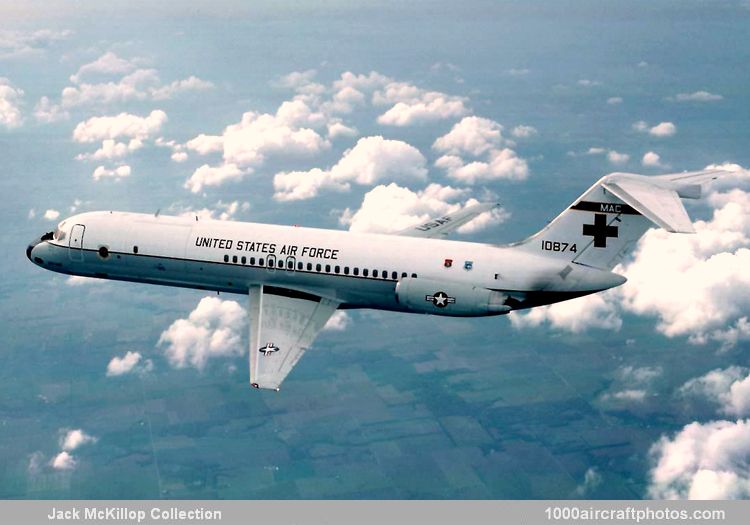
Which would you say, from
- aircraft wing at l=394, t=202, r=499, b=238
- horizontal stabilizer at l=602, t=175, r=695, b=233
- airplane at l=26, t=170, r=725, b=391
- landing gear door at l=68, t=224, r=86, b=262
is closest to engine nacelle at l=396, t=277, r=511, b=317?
airplane at l=26, t=170, r=725, b=391

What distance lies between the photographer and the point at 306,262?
39.6m

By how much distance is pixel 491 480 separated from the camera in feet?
294

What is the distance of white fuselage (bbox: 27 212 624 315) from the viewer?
38.0 m

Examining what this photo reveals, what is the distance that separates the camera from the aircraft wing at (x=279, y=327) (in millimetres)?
34006

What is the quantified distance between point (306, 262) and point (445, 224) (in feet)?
37.3

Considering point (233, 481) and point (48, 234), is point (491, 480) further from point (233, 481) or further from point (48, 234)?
point (48, 234)

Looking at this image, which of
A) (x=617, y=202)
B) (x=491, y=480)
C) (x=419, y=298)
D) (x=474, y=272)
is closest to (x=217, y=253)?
(x=419, y=298)

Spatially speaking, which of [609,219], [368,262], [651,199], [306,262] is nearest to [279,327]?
[306,262]

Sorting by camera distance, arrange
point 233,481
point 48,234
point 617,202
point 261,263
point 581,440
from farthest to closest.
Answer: point 581,440 → point 233,481 → point 48,234 → point 261,263 → point 617,202

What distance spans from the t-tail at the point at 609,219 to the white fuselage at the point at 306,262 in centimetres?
74

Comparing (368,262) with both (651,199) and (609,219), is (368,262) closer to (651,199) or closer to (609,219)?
(609,219)

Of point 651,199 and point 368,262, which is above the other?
point 651,199

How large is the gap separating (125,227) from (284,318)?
38.6ft

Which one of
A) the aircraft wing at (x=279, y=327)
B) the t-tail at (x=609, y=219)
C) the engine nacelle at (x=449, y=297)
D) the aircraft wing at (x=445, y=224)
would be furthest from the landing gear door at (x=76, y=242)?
the t-tail at (x=609, y=219)
